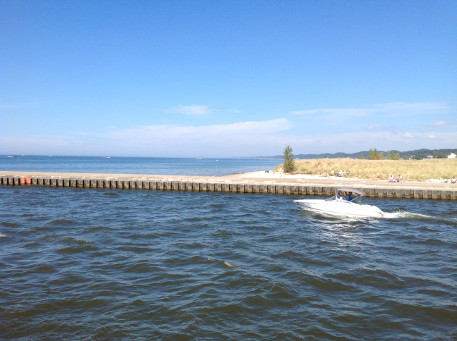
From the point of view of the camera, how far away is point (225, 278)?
12.3 metres

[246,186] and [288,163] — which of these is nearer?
[246,186]

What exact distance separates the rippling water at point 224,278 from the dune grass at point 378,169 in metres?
32.7

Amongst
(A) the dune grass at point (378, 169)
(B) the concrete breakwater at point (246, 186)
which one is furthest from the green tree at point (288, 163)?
(B) the concrete breakwater at point (246, 186)

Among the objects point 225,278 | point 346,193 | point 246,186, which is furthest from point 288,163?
point 225,278

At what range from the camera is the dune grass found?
172 ft

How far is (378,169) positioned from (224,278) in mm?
52810

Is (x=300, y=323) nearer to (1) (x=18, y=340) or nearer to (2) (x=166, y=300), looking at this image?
(2) (x=166, y=300)

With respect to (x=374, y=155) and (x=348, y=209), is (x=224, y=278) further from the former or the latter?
(x=374, y=155)

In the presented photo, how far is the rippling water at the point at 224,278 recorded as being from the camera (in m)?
8.95

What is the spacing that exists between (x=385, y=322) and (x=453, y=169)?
5658 centimetres

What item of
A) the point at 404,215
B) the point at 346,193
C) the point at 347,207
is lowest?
the point at 404,215

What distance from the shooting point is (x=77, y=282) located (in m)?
11.7

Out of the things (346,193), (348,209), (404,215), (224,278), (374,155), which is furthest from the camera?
(374,155)

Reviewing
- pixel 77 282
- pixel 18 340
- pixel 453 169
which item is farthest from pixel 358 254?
pixel 453 169
